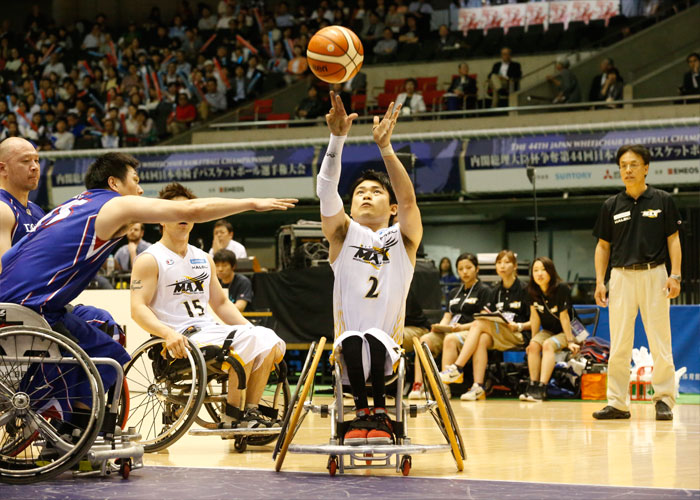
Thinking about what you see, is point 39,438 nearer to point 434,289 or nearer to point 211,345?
point 211,345

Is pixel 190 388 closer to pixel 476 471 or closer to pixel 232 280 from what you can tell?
pixel 476 471

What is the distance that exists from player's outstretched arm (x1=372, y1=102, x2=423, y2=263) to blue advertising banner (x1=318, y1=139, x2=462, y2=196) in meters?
9.66

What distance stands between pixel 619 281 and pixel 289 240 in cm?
511

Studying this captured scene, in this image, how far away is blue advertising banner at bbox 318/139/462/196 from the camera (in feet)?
46.6

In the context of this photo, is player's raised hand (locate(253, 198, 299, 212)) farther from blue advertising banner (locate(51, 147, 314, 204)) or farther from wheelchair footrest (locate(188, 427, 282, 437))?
blue advertising banner (locate(51, 147, 314, 204))

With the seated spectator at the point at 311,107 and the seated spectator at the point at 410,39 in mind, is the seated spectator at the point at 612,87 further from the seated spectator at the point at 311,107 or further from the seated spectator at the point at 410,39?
the seated spectator at the point at 311,107

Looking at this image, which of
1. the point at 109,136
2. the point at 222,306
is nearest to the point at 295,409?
the point at 222,306

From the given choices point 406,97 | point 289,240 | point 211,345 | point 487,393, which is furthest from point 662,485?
point 406,97

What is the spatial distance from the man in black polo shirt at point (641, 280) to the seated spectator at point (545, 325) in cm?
176

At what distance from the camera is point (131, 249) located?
36.1 feet

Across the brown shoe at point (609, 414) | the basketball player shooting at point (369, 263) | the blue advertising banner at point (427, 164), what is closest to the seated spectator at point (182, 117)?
the blue advertising banner at point (427, 164)

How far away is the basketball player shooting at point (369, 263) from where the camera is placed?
4113 mm

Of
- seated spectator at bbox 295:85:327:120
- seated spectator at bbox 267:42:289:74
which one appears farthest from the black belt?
seated spectator at bbox 267:42:289:74

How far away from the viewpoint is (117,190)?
4211 mm
